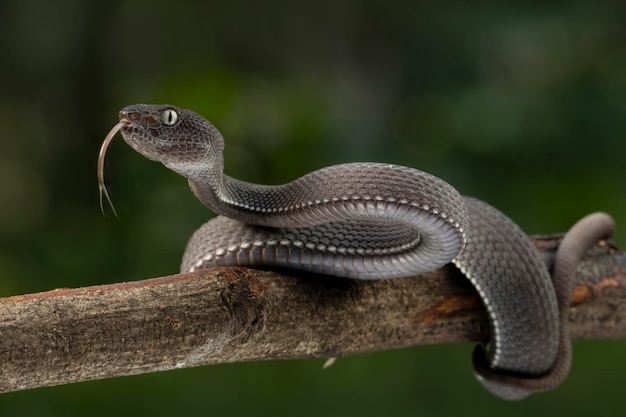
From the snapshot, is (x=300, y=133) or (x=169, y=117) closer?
(x=169, y=117)

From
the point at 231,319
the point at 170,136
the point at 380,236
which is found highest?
the point at 170,136

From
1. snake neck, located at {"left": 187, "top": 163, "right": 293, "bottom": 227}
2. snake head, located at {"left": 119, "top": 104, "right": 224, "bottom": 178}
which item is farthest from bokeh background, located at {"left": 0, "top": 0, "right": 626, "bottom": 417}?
snake head, located at {"left": 119, "top": 104, "right": 224, "bottom": 178}

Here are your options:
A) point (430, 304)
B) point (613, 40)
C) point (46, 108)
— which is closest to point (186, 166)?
point (430, 304)

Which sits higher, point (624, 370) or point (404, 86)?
point (404, 86)

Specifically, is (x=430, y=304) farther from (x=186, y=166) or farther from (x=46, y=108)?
(x=46, y=108)

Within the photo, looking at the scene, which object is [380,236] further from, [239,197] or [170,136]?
[170,136]

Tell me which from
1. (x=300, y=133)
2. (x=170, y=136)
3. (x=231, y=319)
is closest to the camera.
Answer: (x=231, y=319)

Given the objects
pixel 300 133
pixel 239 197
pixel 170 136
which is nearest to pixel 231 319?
pixel 239 197
